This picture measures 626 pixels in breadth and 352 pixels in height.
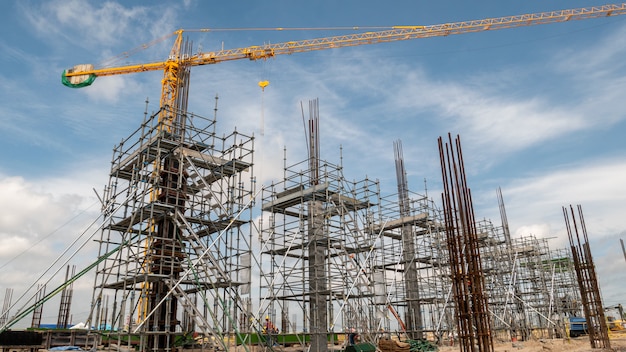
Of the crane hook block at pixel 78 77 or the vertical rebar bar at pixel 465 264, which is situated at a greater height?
the crane hook block at pixel 78 77

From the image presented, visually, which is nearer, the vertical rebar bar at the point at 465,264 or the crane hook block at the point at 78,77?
the vertical rebar bar at the point at 465,264

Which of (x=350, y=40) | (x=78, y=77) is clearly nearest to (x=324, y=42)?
(x=350, y=40)

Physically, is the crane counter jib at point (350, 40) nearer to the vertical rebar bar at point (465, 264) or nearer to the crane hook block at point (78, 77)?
the crane hook block at point (78, 77)

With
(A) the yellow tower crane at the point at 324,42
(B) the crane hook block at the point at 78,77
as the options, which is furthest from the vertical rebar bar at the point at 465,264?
(B) the crane hook block at the point at 78,77

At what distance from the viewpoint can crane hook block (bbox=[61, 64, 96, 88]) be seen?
51838 millimetres

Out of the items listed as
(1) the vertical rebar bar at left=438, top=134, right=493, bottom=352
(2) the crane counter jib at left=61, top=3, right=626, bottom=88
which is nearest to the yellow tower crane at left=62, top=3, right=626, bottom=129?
(2) the crane counter jib at left=61, top=3, right=626, bottom=88

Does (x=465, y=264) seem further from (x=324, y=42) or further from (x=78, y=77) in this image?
(x=78, y=77)

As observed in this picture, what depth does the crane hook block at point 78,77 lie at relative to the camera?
2041 inches

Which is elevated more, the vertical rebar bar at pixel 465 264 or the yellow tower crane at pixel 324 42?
the yellow tower crane at pixel 324 42

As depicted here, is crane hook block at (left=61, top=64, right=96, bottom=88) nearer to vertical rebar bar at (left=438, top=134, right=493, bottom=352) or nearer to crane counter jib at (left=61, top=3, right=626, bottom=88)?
crane counter jib at (left=61, top=3, right=626, bottom=88)

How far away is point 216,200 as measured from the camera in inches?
808

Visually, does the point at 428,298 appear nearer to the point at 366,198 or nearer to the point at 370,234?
the point at 370,234

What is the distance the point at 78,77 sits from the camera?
171ft

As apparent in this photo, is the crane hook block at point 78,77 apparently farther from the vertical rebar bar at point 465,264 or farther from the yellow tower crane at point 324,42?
the vertical rebar bar at point 465,264
